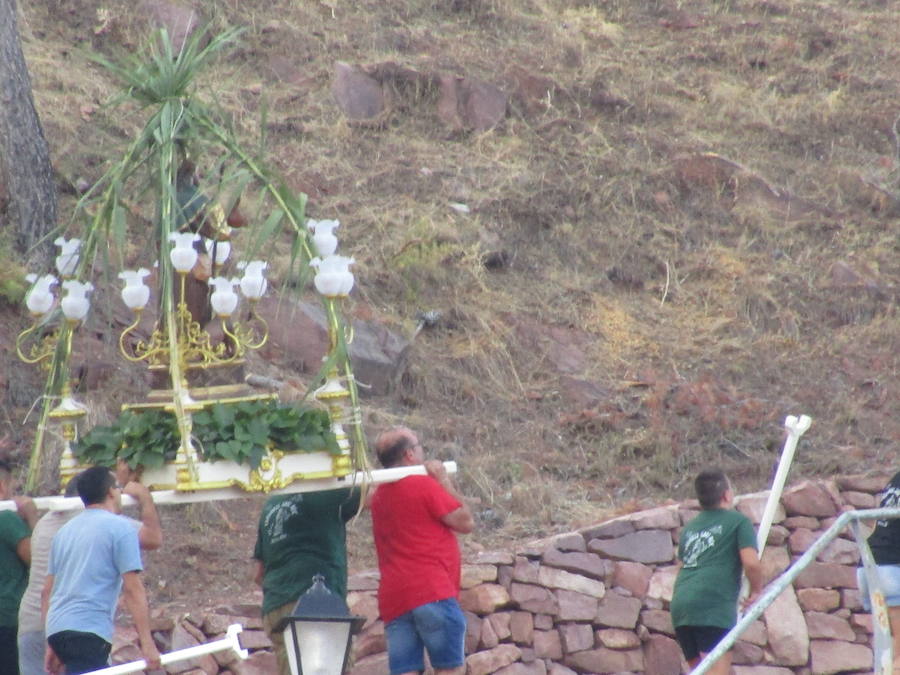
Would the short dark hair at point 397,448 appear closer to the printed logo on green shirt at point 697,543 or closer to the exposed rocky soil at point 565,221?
the printed logo on green shirt at point 697,543

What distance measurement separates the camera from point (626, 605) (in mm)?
8719

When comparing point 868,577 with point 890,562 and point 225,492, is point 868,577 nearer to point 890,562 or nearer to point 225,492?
point 890,562

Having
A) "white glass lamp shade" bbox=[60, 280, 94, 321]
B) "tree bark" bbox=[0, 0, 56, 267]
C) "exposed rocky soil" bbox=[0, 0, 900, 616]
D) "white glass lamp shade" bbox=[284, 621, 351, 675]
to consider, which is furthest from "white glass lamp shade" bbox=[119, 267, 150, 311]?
"tree bark" bbox=[0, 0, 56, 267]

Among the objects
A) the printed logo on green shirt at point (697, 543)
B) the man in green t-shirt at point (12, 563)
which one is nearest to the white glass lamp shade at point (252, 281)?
the man in green t-shirt at point (12, 563)

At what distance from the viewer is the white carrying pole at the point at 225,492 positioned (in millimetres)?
5707

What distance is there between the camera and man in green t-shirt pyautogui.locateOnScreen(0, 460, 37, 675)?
599cm

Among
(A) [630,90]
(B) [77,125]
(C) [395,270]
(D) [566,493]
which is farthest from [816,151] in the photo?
(B) [77,125]

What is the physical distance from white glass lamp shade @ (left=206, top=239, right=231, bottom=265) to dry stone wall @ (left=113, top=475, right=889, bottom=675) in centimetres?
246

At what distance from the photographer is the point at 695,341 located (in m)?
11.6

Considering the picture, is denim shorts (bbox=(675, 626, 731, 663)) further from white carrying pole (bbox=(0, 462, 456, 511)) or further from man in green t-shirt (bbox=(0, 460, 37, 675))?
man in green t-shirt (bbox=(0, 460, 37, 675))

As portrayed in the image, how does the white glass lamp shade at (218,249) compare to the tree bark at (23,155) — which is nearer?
the white glass lamp shade at (218,249)

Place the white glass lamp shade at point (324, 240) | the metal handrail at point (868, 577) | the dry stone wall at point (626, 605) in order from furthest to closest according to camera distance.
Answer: the dry stone wall at point (626, 605) → the white glass lamp shade at point (324, 240) → the metal handrail at point (868, 577)

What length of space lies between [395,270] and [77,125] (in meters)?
3.20

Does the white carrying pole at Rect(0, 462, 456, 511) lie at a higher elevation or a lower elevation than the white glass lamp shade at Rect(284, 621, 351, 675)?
higher
